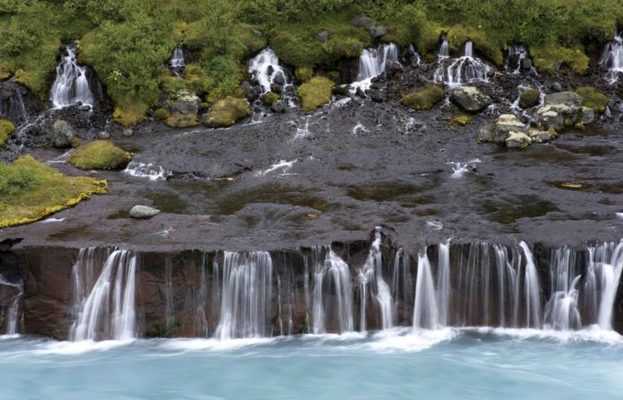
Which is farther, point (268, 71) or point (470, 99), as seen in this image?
point (268, 71)

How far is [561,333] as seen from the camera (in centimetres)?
1711

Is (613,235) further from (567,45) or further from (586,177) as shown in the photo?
(567,45)

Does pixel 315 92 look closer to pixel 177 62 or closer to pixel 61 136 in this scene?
pixel 177 62

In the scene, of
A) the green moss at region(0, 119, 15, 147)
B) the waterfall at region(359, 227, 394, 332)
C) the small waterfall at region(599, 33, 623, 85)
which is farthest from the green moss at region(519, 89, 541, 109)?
the green moss at region(0, 119, 15, 147)

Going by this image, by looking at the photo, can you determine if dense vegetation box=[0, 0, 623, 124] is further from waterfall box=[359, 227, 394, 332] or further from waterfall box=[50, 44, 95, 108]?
waterfall box=[359, 227, 394, 332]

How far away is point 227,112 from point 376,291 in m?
14.3

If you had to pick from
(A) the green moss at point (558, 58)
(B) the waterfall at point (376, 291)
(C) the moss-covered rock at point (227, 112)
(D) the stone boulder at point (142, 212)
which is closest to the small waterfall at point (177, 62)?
(C) the moss-covered rock at point (227, 112)

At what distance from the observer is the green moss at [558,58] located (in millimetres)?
32531

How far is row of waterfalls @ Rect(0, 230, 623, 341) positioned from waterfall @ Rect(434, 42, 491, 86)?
15.7m

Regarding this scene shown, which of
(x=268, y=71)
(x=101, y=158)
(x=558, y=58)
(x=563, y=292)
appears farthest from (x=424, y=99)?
(x=563, y=292)

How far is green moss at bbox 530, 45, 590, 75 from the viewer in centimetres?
3253

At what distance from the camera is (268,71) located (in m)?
32.5

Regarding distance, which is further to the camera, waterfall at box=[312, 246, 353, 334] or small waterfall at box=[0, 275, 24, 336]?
small waterfall at box=[0, 275, 24, 336]

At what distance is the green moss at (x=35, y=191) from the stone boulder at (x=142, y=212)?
246 centimetres
